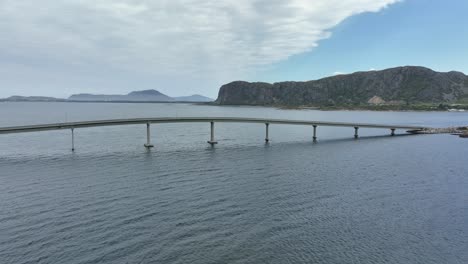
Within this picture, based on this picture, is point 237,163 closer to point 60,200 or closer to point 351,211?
point 351,211

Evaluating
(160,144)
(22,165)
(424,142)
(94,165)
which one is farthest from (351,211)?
(424,142)

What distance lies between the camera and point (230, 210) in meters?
30.2

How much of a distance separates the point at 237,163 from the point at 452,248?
34614mm

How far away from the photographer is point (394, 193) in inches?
1469

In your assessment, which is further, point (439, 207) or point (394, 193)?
point (394, 193)

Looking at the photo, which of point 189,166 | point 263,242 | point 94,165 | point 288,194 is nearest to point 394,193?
point 288,194

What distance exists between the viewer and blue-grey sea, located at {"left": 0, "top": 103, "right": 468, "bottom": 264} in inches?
877

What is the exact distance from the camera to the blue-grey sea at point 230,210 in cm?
2228

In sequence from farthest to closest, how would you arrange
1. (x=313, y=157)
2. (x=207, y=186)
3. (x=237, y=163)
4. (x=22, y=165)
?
(x=313, y=157) < (x=237, y=163) < (x=22, y=165) < (x=207, y=186)

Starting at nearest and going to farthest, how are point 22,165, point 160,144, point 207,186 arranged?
point 207,186, point 22,165, point 160,144

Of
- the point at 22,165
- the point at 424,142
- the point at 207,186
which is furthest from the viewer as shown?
the point at 424,142

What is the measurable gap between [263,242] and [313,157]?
40631mm

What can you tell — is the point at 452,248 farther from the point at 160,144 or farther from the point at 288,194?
the point at 160,144

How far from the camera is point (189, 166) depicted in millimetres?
50594
